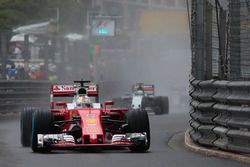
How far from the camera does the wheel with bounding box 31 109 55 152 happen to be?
14109 mm

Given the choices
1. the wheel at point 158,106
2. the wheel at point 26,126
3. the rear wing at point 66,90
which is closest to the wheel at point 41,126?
the wheel at point 26,126

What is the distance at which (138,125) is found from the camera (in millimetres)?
14617

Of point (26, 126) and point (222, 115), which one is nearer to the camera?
point (222, 115)

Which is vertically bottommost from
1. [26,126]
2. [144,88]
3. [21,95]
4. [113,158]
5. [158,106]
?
[113,158]

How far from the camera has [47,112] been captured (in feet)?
47.2

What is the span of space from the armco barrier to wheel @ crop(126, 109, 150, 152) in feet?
2.89

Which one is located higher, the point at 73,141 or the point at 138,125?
the point at 138,125

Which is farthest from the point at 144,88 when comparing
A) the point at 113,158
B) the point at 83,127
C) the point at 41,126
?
the point at 113,158

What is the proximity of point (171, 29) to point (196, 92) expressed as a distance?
29619 millimetres

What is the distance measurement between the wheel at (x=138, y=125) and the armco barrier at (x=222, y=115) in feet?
2.89

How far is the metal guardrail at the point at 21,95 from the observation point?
1110 inches

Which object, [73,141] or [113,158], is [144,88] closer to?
[73,141]

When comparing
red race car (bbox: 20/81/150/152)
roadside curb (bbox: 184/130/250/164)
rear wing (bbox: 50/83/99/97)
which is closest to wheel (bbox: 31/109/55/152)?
red race car (bbox: 20/81/150/152)

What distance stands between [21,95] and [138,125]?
15.0m
